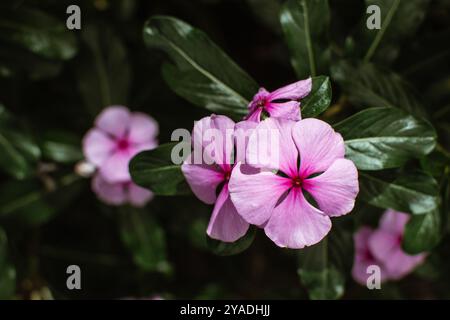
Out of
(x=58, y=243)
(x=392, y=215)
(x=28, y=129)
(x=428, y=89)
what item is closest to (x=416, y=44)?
(x=428, y=89)

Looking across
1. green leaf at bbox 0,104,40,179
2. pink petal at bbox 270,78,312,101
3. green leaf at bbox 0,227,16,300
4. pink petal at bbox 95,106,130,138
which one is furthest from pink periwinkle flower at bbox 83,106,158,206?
pink petal at bbox 270,78,312,101

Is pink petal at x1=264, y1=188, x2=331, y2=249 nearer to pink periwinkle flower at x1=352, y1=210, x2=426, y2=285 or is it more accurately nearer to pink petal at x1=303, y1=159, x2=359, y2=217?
pink petal at x1=303, y1=159, x2=359, y2=217

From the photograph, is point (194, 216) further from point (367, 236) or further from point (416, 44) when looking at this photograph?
point (416, 44)

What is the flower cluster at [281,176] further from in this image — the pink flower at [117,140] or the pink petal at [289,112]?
the pink flower at [117,140]

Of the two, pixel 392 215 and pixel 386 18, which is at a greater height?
pixel 386 18

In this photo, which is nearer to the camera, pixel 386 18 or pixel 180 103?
pixel 386 18

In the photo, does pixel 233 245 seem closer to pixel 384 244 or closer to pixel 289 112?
pixel 289 112
